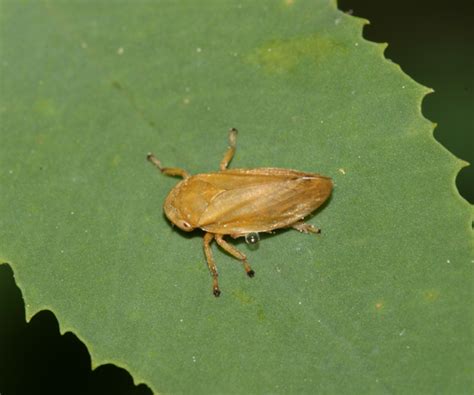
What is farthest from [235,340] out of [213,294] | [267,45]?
[267,45]

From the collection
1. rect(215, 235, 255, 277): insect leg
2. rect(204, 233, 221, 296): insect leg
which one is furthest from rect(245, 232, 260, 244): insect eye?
rect(204, 233, 221, 296): insect leg

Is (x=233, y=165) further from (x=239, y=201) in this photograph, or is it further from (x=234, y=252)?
(x=234, y=252)

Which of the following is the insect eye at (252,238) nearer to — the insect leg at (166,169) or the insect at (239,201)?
the insect at (239,201)

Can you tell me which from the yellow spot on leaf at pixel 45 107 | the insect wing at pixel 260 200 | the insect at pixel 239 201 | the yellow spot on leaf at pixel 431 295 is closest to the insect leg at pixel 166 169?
the insect at pixel 239 201

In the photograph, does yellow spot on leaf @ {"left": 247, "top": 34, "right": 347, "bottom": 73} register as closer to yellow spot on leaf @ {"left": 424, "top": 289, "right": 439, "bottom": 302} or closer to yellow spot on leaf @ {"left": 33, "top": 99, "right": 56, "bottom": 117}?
yellow spot on leaf @ {"left": 33, "top": 99, "right": 56, "bottom": 117}

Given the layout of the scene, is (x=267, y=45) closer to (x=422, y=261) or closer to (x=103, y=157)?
(x=103, y=157)

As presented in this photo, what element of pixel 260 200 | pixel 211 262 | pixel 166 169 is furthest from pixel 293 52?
pixel 211 262
